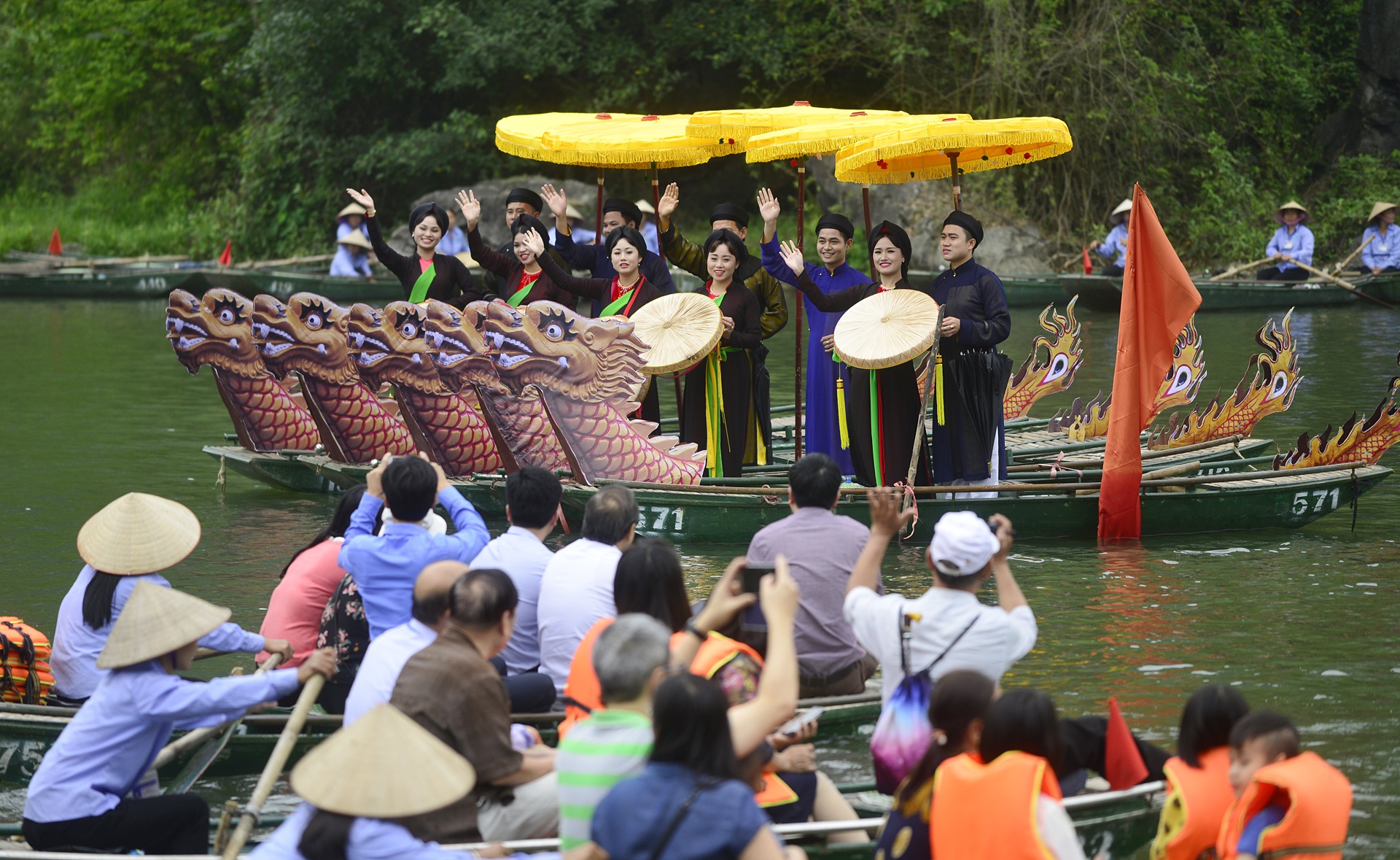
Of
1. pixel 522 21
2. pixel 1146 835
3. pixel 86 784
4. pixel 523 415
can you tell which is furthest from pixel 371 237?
pixel 522 21

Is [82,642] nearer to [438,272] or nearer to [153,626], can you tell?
[153,626]

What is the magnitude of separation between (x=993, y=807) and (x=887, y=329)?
4.71m

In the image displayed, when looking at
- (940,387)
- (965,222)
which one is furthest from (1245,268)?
(965,222)

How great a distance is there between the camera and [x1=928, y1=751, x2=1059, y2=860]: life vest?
307cm

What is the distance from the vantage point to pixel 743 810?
2.88 meters

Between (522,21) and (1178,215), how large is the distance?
33.4 ft

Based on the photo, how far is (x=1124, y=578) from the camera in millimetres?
7164

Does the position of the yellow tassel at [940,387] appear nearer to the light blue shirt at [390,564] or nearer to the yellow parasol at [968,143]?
the yellow parasol at [968,143]

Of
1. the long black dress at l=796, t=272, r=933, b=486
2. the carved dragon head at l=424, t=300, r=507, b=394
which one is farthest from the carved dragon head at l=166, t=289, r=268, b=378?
the long black dress at l=796, t=272, r=933, b=486

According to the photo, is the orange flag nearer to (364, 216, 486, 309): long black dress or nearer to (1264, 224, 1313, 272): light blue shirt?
(364, 216, 486, 309): long black dress

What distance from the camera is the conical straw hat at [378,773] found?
10.3 feet

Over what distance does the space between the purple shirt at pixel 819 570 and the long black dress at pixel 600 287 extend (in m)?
4.10

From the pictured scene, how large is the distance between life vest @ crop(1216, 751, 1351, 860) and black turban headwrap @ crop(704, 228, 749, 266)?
5523 mm

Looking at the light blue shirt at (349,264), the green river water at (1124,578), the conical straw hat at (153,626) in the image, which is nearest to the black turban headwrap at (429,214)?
the green river water at (1124,578)
